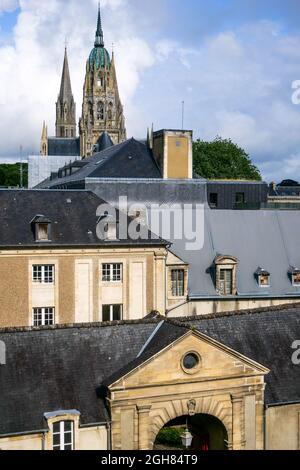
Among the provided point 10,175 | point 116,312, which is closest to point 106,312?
point 116,312

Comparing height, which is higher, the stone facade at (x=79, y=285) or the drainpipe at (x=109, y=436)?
the stone facade at (x=79, y=285)

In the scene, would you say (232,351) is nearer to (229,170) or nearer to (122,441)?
(122,441)

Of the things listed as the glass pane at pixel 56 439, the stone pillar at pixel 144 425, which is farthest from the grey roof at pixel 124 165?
the glass pane at pixel 56 439

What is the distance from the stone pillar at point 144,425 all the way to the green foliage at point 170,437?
29.4 feet

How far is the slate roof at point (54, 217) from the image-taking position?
4812 cm

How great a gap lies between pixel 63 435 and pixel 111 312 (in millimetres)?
23116

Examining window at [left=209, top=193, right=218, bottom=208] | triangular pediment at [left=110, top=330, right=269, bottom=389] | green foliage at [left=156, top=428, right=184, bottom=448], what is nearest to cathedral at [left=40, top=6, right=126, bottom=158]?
window at [left=209, top=193, right=218, bottom=208]

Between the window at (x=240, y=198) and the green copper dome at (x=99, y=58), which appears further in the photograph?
the green copper dome at (x=99, y=58)

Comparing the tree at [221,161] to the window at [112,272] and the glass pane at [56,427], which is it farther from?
the glass pane at [56,427]

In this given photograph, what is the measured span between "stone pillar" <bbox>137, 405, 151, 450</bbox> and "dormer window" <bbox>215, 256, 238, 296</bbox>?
2477 cm

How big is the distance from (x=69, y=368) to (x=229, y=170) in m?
90.3

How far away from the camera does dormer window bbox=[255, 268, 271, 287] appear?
52.7 metres

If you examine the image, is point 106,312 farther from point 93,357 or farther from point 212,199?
point 93,357

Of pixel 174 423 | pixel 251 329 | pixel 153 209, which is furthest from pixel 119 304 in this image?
pixel 251 329
